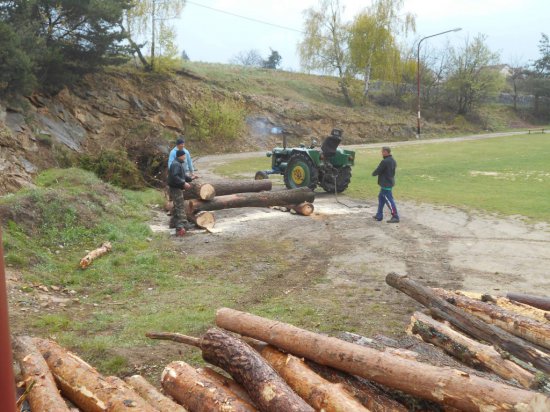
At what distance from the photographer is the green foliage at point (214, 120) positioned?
33.4m

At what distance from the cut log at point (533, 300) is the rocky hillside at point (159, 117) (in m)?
10.7

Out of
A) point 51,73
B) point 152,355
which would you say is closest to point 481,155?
point 51,73

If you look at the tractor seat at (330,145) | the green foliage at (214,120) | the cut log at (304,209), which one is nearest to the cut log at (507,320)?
the cut log at (304,209)

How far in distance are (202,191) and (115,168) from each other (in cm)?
490

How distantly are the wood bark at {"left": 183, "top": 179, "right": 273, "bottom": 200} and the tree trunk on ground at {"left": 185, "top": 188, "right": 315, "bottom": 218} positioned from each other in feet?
0.88

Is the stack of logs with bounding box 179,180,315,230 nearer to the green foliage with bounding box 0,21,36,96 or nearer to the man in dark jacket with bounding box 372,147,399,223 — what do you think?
the man in dark jacket with bounding box 372,147,399,223

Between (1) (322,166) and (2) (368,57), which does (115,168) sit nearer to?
(1) (322,166)

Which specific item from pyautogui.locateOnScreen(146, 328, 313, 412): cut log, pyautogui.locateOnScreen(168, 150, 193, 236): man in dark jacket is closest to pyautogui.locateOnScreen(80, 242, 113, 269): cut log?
pyautogui.locateOnScreen(168, 150, 193, 236): man in dark jacket

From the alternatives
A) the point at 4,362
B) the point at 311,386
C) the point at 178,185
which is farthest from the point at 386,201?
the point at 4,362

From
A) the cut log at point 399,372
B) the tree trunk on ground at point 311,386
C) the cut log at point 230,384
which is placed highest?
the cut log at point 399,372

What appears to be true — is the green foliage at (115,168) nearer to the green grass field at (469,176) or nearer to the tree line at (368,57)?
the green grass field at (469,176)

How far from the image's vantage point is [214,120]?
1329 inches

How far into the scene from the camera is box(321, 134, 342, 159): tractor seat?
16.1 metres

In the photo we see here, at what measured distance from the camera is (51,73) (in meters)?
23.9
